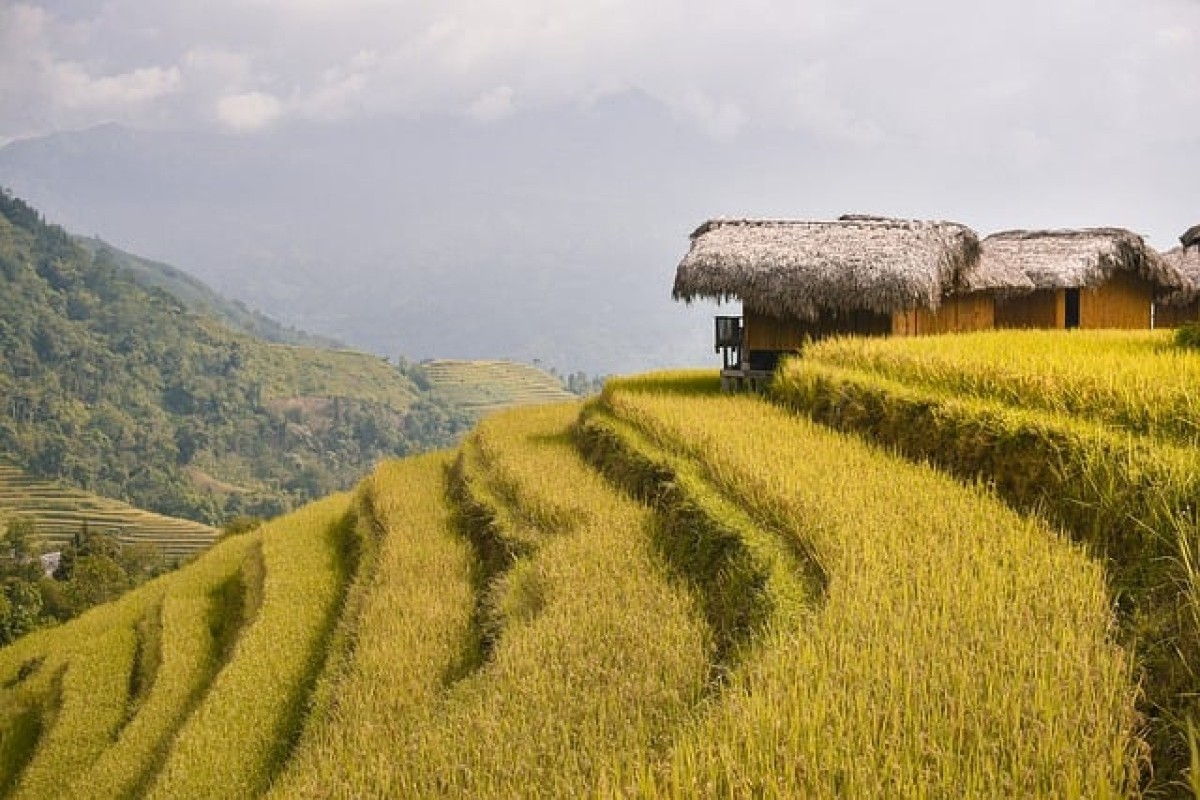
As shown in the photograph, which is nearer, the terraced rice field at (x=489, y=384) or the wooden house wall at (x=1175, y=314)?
the wooden house wall at (x=1175, y=314)

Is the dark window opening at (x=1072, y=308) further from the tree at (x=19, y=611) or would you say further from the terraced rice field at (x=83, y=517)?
the terraced rice field at (x=83, y=517)

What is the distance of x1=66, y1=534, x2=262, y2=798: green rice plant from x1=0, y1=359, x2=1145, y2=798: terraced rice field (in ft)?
0.18

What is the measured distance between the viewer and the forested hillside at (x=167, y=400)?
101688 millimetres

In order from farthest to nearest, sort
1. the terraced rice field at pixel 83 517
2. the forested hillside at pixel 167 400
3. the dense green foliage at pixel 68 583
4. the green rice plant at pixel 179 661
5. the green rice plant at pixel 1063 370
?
1. the forested hillside at pixel 167 400
2. the terraced rice field at pixel 83 517
3. the dense green foliage at pixel 68 583
4. the green rice plant at pixel 179 661
5. the green rice plant at pixel 1063 370

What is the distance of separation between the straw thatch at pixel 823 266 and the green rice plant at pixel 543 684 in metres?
7.07

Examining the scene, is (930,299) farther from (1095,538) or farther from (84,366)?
(84,366)

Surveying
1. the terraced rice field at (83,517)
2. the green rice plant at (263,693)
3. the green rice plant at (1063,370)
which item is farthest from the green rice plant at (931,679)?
the terraced rice field at (83,517)

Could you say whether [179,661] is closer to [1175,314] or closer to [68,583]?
[1175,314]

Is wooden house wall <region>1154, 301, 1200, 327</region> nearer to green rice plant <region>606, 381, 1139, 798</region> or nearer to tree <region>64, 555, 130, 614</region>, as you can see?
green rice plant <region>606, 381, 1139, 798</region>

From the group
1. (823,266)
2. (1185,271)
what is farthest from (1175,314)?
→ (823,266)

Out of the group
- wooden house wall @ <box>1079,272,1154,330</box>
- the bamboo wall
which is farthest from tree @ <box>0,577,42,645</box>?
wooden house wall @ <box>1079,272,1154,330</box>

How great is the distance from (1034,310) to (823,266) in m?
7.19

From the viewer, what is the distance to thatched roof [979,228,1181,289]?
61.8 ft

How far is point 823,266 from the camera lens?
14812mm
